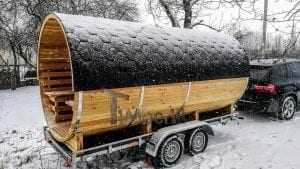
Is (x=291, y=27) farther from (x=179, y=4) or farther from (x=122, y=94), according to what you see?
(x=179, y=4)

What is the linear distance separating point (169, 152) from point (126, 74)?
2008 millimetres

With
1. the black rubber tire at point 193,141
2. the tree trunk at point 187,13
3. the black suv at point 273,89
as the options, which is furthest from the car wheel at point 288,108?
the tree trunk at point 187,13

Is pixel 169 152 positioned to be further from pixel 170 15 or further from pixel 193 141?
pixel 170 15

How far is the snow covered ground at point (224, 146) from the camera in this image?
6863 mm

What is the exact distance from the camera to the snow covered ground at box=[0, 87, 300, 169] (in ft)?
22.5

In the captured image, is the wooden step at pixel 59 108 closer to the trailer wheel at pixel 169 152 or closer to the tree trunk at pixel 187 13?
the trailer wheel at pixel 169 152

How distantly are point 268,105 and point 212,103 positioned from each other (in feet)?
8.67

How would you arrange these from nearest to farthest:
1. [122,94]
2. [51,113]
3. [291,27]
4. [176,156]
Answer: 1. [122,94]
2. [291,27]
3. [176,156]
4. [51,113]

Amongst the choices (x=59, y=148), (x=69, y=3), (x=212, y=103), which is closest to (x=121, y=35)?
(x=59, y=148)

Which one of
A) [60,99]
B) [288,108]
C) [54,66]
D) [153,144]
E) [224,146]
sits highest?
[54,66]

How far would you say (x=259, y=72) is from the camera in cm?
980

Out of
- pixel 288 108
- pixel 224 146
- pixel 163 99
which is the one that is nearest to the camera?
pixel 163 99

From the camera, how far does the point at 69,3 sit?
1852 cm

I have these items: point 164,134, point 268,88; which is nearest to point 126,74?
point 164,134
